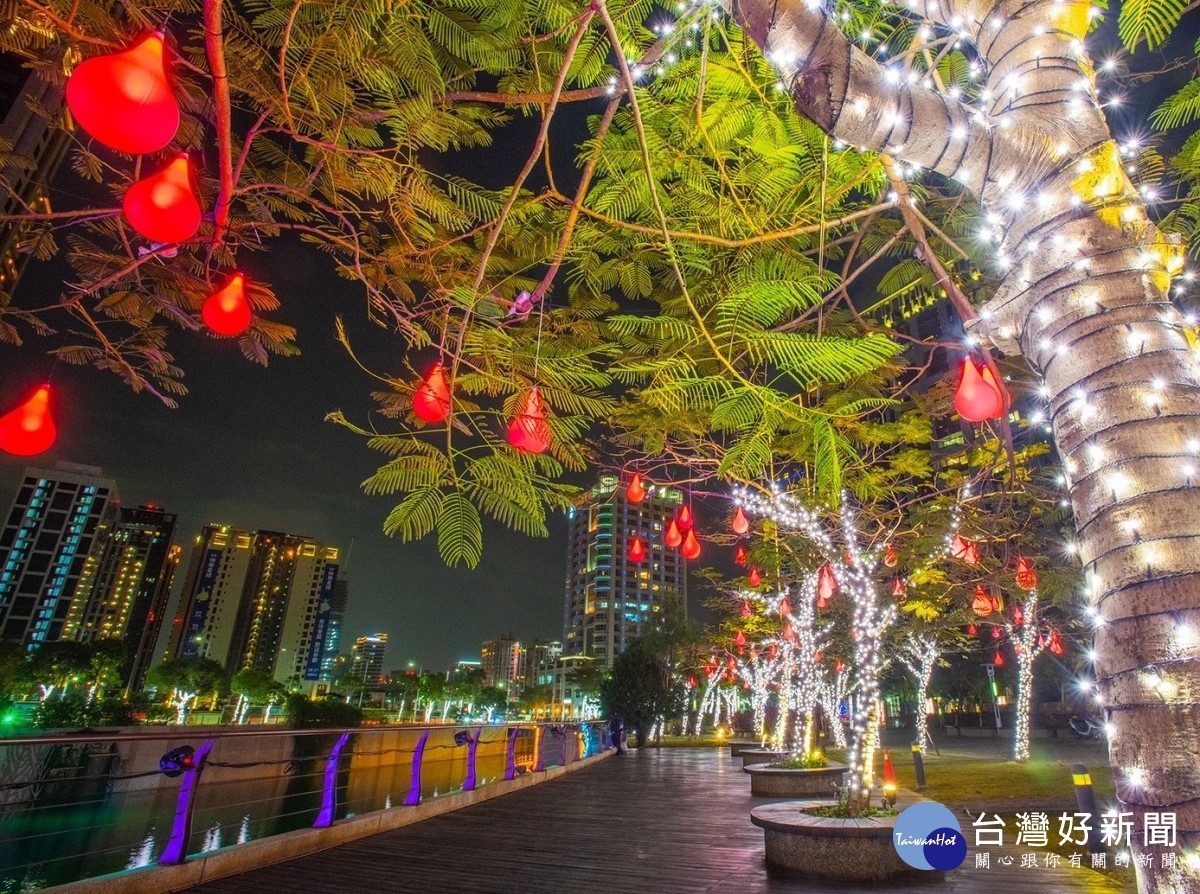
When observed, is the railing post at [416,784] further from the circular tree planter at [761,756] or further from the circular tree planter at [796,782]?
the circular tree planter at [761,756]

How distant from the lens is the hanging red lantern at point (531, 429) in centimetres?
244

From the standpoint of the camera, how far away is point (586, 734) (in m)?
18.1

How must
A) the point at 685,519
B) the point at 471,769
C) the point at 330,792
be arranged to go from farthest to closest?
the point at 471,769, the point at 685,519, the point at 330,792

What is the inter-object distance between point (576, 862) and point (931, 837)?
2901mm

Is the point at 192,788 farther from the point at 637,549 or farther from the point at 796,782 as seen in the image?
the point at 796,782

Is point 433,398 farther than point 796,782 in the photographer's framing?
No

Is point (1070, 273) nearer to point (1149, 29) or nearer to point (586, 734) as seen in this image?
point (1149, 29)

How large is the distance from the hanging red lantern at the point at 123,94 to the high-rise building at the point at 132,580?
108 metres

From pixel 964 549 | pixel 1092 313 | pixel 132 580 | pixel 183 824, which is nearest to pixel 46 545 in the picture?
pixel 132 580

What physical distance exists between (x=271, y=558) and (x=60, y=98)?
12078cm

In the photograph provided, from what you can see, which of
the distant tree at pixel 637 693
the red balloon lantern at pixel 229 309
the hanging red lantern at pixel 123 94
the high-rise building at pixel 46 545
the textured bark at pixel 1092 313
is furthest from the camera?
the high-rise building at pixel 46 545

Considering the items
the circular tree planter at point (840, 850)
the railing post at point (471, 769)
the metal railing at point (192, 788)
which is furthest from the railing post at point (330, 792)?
the circular tree planter at point (840, 850)

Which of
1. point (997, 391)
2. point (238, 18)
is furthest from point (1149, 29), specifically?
point (238, 18)

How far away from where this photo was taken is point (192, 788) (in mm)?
4398
